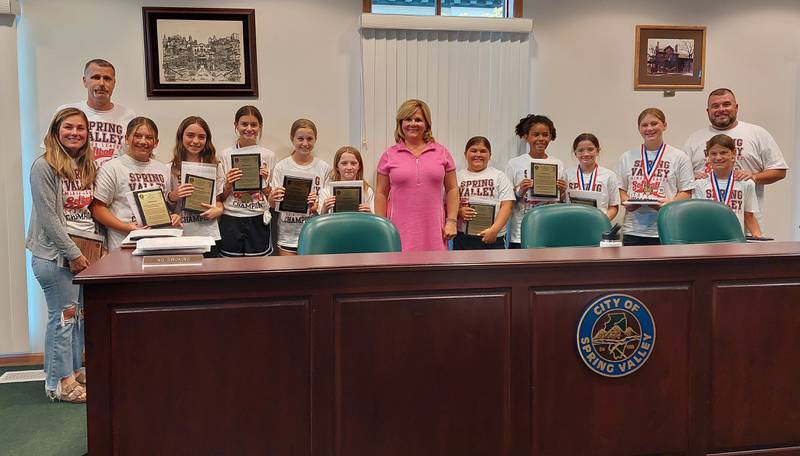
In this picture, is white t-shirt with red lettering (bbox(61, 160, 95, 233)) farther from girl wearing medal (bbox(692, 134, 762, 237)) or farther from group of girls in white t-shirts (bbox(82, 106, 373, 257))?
girl wearing medal (bbox(692, 134, 762, 237))

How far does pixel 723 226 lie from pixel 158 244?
108 inches

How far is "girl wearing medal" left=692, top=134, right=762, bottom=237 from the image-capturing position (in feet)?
14.2

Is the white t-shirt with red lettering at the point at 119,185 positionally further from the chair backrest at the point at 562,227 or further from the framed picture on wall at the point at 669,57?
the framed picture on wall at the point at 669,57

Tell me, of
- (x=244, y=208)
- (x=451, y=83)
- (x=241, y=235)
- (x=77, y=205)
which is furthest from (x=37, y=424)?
(x=451, y=83)

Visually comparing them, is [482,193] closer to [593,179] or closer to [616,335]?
[593,179]

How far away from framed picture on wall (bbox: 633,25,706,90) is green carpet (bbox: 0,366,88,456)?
4.59 metres

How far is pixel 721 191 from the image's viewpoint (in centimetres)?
435

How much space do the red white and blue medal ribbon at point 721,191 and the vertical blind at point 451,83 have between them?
4.60ft

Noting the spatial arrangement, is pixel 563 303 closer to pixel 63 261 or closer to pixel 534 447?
pixel 534 447

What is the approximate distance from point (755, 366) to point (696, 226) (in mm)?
1014

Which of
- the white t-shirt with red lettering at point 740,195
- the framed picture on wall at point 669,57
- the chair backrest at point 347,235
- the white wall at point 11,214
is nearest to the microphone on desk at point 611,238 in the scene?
the chair backrest at point 347,235

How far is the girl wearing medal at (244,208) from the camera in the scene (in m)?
4.03

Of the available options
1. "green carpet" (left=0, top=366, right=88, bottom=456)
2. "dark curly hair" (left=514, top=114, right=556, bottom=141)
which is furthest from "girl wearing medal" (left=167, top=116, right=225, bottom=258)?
"dark curly hair" (left=514, top=114, right=556, bottom=141)

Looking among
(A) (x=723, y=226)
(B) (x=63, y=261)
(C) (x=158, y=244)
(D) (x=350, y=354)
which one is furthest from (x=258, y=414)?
(A) (x=723, y=226)
